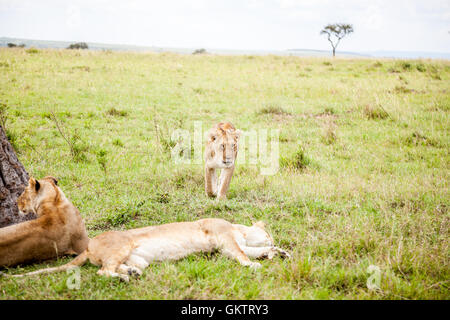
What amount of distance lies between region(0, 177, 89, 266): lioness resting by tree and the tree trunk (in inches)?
16.9

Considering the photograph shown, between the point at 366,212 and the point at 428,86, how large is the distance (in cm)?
1408

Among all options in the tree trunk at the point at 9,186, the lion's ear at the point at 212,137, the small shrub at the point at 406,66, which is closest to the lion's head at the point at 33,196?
the tree trunk at the point at 9,186

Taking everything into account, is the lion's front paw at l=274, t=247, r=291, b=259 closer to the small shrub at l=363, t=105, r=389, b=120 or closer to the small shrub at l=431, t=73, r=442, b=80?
the small shrub at l=363, t=105, r=389, b=120

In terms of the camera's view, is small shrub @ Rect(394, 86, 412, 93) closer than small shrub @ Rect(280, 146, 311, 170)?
No

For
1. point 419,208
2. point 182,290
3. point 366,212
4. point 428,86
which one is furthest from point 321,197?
point 428,86

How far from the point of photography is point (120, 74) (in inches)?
763

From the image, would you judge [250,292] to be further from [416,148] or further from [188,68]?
[188,68]

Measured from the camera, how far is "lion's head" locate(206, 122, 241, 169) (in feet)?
20.0

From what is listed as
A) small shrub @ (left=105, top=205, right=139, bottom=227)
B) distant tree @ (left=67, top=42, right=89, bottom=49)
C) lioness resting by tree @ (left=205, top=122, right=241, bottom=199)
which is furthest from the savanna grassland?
distant tree @ (left=67, top=42, right=89, bottom=49)

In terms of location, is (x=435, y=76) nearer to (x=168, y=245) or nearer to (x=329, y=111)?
(x=329, y=111)

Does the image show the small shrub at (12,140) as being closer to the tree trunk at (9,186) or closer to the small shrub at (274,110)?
the tree trunk at (9,186)

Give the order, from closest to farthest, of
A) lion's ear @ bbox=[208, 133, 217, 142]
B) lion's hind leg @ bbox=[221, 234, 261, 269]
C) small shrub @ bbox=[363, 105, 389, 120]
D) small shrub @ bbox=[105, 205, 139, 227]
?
lion's hind leg @ bbox=[221, 234, 261, 269] → small shrub @ bbox=[105, 205, 139, 227] → lion's ear @ bbox=[208, 133, 217, 142] → small shrub @ bbox=[363, 105, 389, 120]

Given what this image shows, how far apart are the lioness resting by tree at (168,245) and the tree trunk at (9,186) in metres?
1.24

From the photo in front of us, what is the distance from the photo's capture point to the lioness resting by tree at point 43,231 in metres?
3.89
